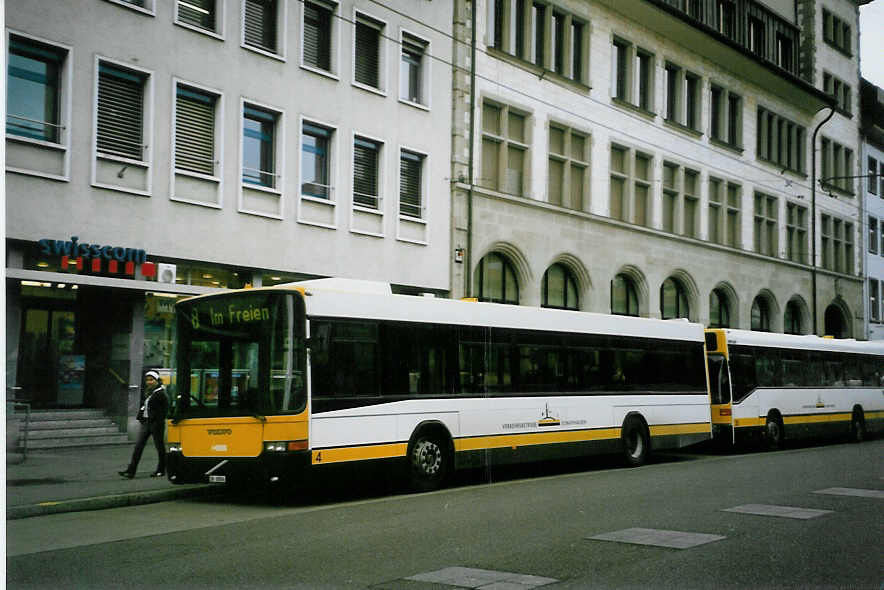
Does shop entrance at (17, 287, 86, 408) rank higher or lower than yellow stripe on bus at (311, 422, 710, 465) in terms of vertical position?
higher

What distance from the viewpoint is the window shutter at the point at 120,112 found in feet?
65.9

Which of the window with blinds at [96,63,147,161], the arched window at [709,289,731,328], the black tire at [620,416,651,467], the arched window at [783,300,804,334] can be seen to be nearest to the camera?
the black tire at [620,416,651,467]

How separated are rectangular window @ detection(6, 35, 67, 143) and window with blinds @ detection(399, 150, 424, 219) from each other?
31.4 feet

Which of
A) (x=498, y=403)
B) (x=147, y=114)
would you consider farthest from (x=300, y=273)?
(x=498, y=403)

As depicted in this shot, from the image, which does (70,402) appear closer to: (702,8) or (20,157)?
(20,157)

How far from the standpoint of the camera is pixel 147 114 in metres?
20.8

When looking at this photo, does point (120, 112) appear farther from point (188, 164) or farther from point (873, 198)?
point (873, 198)

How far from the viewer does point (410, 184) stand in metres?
27.4

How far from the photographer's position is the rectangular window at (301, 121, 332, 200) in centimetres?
2434

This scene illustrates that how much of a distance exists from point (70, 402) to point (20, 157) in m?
4.75

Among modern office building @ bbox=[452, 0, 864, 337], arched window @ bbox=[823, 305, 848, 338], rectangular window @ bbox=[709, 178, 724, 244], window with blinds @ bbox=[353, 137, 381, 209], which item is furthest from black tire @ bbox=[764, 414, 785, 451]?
arched window @ bbox=[823, 305, 848, 338]

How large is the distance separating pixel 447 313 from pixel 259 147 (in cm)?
921

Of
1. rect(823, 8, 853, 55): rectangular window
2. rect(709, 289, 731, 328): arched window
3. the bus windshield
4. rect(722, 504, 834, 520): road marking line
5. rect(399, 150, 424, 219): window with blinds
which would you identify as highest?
rect(823, 8, 853, 55): rectangular window

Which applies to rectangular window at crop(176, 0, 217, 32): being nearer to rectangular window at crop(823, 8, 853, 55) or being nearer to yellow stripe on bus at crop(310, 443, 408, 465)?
yellow stripe on bus at crop(310, 443, 408, 465)
